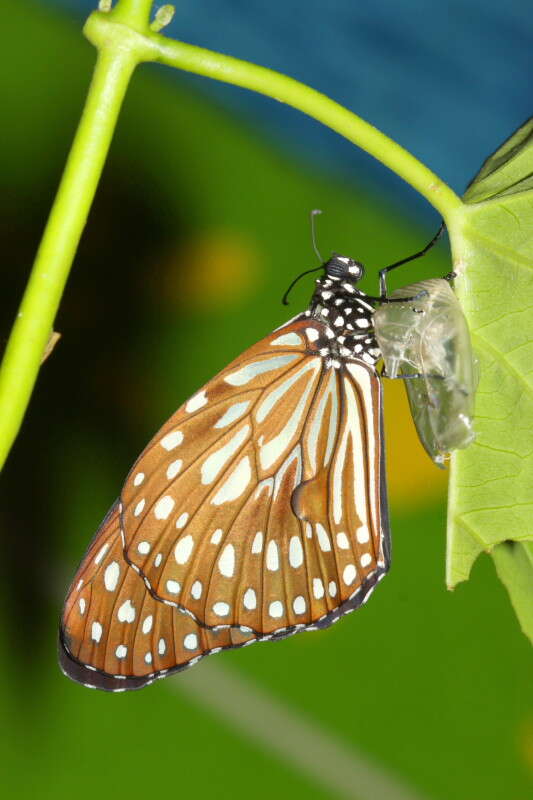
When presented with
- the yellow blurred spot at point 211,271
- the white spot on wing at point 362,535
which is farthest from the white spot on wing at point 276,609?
the yellow blurred spot at point 211,271

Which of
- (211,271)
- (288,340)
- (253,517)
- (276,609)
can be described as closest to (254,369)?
(288,340)

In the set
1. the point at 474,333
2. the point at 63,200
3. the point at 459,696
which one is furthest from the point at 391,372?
the point at 459,696

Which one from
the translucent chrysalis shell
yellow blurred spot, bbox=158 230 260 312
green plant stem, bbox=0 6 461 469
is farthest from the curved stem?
yellow blurred spot, bbox=158 230 260 312

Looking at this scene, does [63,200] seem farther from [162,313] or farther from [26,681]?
[162,313]

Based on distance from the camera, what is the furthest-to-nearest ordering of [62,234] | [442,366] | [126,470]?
[126,470]
[442,366]
[62,234]

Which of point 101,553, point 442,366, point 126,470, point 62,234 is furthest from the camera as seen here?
point 126,470

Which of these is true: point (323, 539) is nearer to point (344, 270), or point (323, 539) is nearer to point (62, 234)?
point (344, 270)
